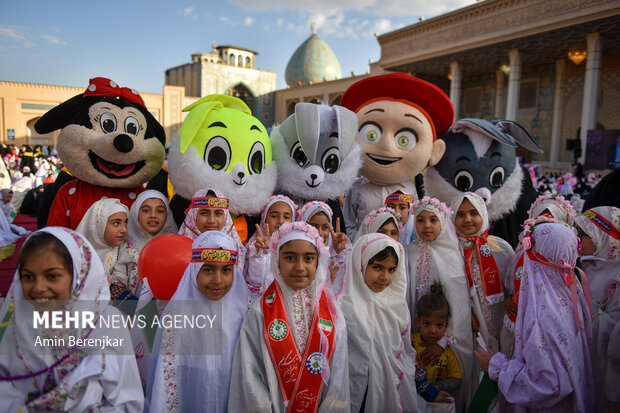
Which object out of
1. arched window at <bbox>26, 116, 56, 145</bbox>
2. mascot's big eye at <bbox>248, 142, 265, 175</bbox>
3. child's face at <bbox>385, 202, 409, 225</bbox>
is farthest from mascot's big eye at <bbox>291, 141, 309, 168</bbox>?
arched window at <bbox>26, 116, 56, 145</bbox>

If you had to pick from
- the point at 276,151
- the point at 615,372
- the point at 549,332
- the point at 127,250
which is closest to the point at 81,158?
the point at 127,250

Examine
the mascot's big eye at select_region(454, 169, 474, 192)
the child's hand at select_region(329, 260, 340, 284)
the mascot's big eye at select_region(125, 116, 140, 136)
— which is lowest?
the child's hand at select_region(329, 260, 340, 284)

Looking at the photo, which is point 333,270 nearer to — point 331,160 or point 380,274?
point 380,274

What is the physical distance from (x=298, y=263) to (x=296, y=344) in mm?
389

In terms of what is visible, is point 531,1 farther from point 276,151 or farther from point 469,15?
point 276,151

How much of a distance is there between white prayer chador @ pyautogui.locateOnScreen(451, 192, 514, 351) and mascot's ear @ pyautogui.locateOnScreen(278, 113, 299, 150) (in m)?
1.39

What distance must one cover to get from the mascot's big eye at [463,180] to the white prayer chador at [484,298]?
88cm

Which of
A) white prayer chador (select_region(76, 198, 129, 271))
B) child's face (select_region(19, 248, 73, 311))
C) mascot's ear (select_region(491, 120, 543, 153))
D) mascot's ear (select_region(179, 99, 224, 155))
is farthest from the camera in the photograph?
mascot's ear (select_region(491, 120, 543, 153))

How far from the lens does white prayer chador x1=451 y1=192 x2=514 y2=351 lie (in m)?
2.53

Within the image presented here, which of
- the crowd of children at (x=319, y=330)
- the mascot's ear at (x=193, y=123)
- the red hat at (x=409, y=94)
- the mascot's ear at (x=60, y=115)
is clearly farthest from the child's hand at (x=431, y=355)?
the mascot's ear at (x=60, y=115)

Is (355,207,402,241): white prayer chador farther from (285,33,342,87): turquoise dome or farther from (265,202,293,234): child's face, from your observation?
(285,33,342,87): turquoise dome

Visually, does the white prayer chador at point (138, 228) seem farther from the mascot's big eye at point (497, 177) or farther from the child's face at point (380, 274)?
the mascot's big eye at point (497, 177)

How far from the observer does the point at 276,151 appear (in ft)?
10.8

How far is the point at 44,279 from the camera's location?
1.39 meters
